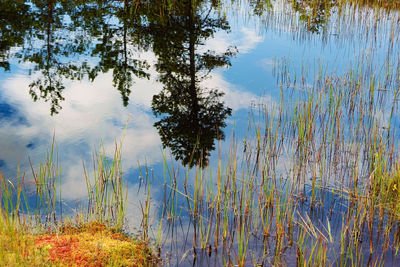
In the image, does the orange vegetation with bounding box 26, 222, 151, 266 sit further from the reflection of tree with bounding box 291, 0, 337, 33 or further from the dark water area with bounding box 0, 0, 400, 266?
the reflection of tree with bounding box 291, 0, 337, 33

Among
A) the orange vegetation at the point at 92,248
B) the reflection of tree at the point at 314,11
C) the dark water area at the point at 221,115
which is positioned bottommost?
the orange vegetation at the point at 92,248

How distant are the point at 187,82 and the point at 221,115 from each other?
132 centimetres

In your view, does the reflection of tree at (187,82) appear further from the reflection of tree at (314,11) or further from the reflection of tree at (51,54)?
the reflection of tree at (314,11)

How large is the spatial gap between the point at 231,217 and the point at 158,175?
111 centimetres

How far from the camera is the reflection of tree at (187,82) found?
17.3 feet

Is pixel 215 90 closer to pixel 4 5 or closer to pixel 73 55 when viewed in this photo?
pixel 73 55

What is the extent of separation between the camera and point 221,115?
5980 millimetres

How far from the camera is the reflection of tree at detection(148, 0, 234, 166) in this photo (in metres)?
5.27

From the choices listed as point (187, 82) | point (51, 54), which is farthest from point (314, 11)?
point (51, 54)

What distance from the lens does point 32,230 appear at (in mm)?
3314

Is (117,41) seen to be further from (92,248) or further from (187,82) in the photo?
(92,248)

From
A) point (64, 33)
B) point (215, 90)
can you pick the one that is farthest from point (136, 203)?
point (64, 33)

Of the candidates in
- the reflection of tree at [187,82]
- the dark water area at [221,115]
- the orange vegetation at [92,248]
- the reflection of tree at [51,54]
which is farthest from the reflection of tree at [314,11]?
the orange vegetation at [92,248]

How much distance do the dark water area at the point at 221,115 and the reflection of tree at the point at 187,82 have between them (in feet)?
0.11
